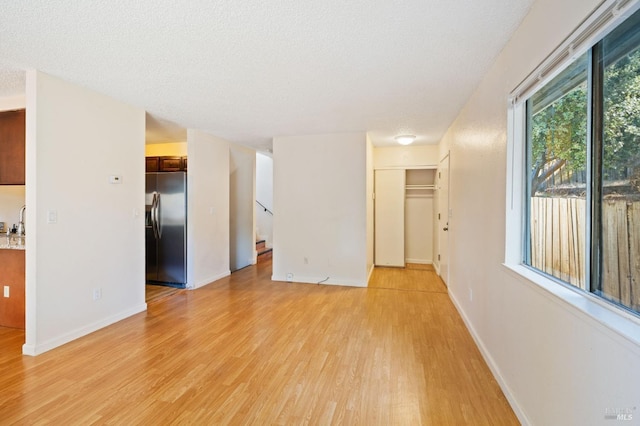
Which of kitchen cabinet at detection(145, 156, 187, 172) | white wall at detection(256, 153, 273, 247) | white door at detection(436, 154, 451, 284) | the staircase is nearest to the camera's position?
white door at detection(436, 154, 451, 284)

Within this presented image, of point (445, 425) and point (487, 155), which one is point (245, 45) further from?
point (445, 425)

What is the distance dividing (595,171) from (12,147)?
180 inches

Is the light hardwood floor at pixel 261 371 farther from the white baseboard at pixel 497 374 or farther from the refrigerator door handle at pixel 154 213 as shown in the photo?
the refrigerator door handle at pixel 154 213

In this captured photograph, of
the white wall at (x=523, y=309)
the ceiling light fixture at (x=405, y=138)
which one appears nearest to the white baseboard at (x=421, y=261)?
the ceiling light fixture at (x=405, y=138)

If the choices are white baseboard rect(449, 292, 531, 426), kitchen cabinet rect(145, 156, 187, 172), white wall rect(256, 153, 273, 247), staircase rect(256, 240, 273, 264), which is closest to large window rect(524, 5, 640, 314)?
white baseboard rect(449, 292, 531, 426)

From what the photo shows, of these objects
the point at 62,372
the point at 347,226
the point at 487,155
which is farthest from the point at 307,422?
the point at 347,226

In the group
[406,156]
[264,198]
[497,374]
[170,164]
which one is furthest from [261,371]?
→ [264,198]

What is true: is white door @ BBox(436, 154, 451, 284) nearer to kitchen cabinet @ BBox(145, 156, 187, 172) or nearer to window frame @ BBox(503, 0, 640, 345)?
window frame @ BBox(503, 0, 640, 345)

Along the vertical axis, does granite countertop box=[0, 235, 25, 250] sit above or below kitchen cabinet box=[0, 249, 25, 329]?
above

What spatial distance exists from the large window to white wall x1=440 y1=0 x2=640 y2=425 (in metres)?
0.17

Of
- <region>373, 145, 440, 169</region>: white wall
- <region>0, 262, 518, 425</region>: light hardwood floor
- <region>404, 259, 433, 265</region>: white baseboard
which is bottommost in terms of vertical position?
<region>0, 262, 518, 425</region>: light hardwood floor

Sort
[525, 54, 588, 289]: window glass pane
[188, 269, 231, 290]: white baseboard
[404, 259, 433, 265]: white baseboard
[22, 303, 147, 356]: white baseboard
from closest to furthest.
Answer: [525, 54, 588, 289]: window glass pane
[22, 303, 147, 356]: white baseboard
[188, 269, 231, 290]: white baseboard
[404, 259, 433, 265]: white baseboard

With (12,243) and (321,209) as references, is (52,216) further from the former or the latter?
(321,209)

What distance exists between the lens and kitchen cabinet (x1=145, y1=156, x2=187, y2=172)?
15.7ft
